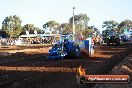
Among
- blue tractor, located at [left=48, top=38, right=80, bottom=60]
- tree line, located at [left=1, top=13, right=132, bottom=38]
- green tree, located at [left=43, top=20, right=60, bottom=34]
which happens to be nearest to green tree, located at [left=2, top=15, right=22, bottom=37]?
tree line, located at [left=1, top=13, right=132, bottom=38]

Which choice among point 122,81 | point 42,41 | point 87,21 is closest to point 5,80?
point 122,81

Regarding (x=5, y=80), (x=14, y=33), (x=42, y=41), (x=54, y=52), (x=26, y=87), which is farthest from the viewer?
(x=14, y=33)

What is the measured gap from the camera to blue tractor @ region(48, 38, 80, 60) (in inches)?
1036

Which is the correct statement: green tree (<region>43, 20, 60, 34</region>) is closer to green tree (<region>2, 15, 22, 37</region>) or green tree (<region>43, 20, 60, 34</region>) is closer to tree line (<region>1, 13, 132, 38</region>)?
tree line (<region>1, 13, 132, 38</region>)

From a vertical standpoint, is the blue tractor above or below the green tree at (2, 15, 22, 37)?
below

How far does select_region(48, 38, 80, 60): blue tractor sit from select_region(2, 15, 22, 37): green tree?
288 feet

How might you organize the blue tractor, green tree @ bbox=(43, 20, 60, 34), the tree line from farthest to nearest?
green tree @ bbox=(43, 20, 60, 34), the tree line, the blue tractor

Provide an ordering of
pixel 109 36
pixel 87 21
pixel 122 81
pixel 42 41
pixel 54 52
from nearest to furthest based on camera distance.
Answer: pixel 122 81, pixel 54 52, pixel 109 36, pixel 42 41, pixel 87 21

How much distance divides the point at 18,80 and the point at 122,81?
34.9 ft

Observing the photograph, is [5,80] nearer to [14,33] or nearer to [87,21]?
[14,33]

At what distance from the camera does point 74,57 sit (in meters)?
28.2

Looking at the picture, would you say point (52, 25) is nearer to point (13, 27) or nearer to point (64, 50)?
point (13, 27)

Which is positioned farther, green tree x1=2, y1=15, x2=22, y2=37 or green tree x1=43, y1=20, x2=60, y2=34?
green tree x1=43, y1=20, x2=60, y2=34

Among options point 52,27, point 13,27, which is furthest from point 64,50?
point 52,27
